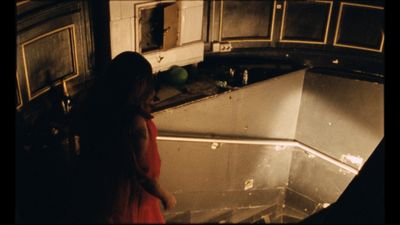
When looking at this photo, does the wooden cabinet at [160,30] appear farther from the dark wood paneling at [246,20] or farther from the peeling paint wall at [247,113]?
the peeling paint wall at [247,113]

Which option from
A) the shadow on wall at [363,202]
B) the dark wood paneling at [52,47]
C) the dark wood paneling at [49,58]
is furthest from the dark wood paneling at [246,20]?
the shadow on wall at [363,202]

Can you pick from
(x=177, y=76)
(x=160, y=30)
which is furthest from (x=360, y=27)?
(x=160, y=30)

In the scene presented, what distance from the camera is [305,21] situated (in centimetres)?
534

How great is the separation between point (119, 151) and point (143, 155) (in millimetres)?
140

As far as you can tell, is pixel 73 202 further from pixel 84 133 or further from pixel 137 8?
pixel 137 8

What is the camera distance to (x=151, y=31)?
15.5 feet

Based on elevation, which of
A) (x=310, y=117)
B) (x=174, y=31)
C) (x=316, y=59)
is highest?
(x=174, y=31)

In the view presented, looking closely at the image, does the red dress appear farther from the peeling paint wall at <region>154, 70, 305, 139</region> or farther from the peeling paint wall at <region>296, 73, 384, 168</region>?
the peeling paint wall at <region>296, 73, 384, 168</region>

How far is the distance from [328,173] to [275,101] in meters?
1.09

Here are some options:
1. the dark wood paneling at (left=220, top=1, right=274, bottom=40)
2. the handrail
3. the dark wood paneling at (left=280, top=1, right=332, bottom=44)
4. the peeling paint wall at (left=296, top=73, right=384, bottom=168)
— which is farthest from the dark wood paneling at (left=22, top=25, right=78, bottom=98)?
the peeling paint wall at (left=296, top=73, right=384, bottom=168)

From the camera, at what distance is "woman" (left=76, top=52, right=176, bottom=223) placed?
2.14 meters

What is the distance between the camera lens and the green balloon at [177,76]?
480 cm

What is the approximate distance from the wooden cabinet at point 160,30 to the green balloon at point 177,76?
133mm

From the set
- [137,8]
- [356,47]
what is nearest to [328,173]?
[356,47]
